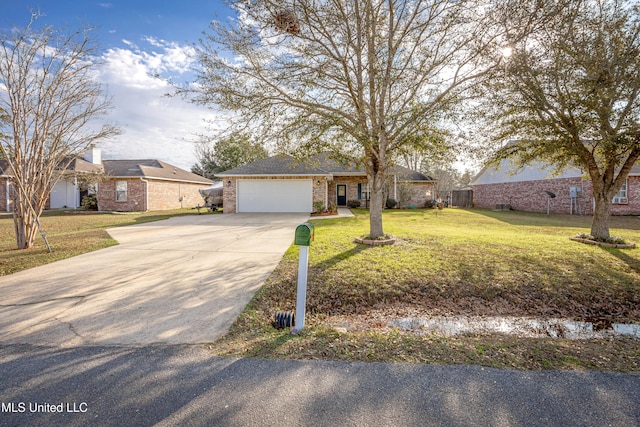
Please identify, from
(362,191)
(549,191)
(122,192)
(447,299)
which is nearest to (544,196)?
(549,191)

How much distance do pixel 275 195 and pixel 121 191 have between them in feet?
38.3

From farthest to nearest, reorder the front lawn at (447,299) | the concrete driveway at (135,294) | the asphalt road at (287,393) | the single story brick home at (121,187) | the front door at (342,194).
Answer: the front door at (342,194) < the single story brick home at (121,187) < the concrete driveway at (135,294) < the front lawn at (447,299) < the asphalt road at (287,393)

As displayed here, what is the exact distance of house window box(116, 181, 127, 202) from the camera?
2081 cm

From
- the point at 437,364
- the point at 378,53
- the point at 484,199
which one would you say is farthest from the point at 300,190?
the point at 484,199

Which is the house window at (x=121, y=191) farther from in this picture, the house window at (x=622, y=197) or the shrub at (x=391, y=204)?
the house window at (x=622, y=197)

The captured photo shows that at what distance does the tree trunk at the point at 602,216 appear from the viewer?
8.06 meters

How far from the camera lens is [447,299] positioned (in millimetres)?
4891

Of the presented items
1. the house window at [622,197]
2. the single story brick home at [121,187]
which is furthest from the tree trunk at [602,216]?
the single story brick home at [121,187]

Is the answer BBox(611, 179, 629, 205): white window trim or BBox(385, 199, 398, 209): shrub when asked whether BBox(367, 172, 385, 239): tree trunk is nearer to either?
BBox(385, 199, 398, 209): shrub

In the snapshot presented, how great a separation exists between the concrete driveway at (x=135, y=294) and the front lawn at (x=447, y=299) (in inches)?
19.2

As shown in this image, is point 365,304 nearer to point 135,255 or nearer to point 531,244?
point 135,255

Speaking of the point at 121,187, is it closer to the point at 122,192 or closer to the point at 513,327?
the point at 122,192

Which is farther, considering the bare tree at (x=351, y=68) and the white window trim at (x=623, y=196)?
the white window trim at (x=623, y=196)

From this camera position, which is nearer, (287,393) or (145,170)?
(287,393)
